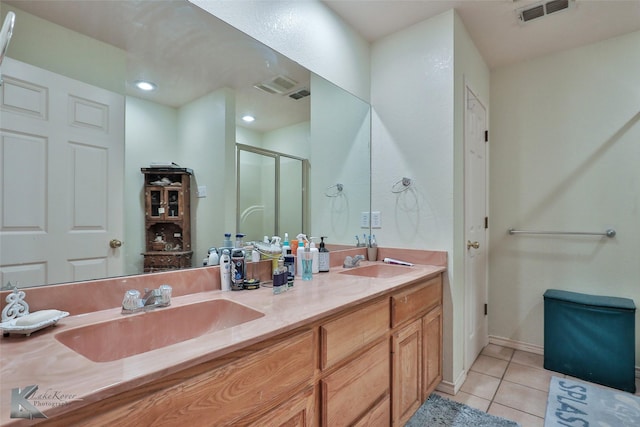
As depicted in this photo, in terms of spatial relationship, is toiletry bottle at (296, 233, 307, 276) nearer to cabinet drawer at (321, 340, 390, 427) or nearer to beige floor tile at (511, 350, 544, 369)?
cabinet drawer at (321, 340, 390, 427)

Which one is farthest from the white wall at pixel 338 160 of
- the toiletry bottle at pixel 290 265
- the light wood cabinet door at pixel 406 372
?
the light wood cabinet door at pixel 406 372

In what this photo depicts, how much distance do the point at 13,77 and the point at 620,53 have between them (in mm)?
3561

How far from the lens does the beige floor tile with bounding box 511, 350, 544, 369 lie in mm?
2416

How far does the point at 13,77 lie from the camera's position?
2.94ft

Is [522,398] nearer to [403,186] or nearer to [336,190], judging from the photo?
[403,186]

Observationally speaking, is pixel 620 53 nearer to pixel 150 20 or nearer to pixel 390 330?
pixel 390 330

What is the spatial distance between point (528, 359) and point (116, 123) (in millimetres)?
3192

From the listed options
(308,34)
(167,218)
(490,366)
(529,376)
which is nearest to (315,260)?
(167,218)

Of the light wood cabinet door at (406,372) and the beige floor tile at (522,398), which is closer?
the light wood cabinet door at (406,372)

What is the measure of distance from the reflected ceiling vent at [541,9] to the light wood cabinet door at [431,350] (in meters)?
2.05

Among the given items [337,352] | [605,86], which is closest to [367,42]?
[605,86]

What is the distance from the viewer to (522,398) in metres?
1.96

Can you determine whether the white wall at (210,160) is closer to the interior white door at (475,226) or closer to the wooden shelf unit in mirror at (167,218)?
the wooden shelf unit in mirror at (167,218)

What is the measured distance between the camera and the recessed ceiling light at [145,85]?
1.18m
